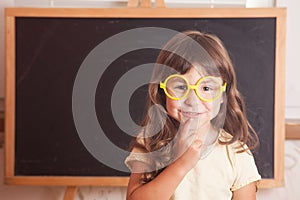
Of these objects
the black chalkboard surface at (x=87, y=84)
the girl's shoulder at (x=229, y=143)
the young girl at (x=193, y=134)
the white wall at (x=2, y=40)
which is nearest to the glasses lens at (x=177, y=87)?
the young girl at (x=193, y=134)

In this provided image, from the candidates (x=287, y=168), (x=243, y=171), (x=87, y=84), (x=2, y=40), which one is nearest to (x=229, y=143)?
(x=243, y=171)

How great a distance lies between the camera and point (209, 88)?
898 mm

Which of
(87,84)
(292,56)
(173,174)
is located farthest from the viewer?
(292,56)

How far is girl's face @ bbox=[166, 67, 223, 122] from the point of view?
0.89 metres

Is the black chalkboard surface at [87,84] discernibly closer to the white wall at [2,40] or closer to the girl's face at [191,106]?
the white wall at [2,40]

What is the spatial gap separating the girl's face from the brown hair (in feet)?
0.04

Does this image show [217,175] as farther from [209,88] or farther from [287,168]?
[287,168]

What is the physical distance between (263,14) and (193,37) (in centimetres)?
34

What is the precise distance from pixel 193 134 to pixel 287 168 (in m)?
0.57

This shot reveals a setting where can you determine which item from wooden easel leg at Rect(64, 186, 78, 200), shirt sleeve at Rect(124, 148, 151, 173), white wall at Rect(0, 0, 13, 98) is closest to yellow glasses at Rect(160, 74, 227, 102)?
shirt sleeve at Rect(124, 148, 151, 173)

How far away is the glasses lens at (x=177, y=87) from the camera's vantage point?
895mm

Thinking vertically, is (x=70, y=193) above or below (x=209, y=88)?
below

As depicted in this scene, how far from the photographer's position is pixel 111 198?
1.40 metres

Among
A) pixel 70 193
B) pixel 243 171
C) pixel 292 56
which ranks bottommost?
pixel 70 193
